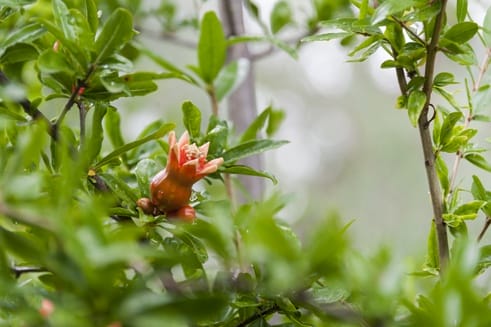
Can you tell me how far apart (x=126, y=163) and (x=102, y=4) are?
1.27 feet

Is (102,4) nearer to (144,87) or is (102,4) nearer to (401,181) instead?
(144,87)

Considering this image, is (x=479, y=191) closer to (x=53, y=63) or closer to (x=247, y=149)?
(x=247, y=149)

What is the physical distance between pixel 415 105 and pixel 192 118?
0.65 feet

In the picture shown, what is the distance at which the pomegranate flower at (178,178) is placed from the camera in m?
0.48

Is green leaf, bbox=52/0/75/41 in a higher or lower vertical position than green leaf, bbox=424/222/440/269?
higher

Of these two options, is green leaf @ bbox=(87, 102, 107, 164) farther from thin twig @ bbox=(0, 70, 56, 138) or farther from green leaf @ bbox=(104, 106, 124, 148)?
green leaf @ bbox=(104, 106, 124, 148)

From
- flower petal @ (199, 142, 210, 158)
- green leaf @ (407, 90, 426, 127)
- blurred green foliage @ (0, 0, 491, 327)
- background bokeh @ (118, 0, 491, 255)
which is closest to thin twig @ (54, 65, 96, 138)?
blurred green foliage @ (0, 0, 491, 327)

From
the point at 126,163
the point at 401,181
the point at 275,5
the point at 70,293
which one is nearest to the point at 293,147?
the point at 401,181

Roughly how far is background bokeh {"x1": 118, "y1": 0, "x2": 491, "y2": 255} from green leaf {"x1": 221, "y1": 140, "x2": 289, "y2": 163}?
3532 mm

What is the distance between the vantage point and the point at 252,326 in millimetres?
430

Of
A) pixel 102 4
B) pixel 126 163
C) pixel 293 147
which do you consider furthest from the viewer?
pixel 293 147

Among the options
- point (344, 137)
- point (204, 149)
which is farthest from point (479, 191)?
point (344, 137)

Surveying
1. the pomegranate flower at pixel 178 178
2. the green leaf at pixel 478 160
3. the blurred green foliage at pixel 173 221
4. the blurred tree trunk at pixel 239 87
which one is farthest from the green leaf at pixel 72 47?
the blurred tree trunk at pixel 239 87

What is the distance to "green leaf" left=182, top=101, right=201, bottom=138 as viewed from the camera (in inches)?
21.4
